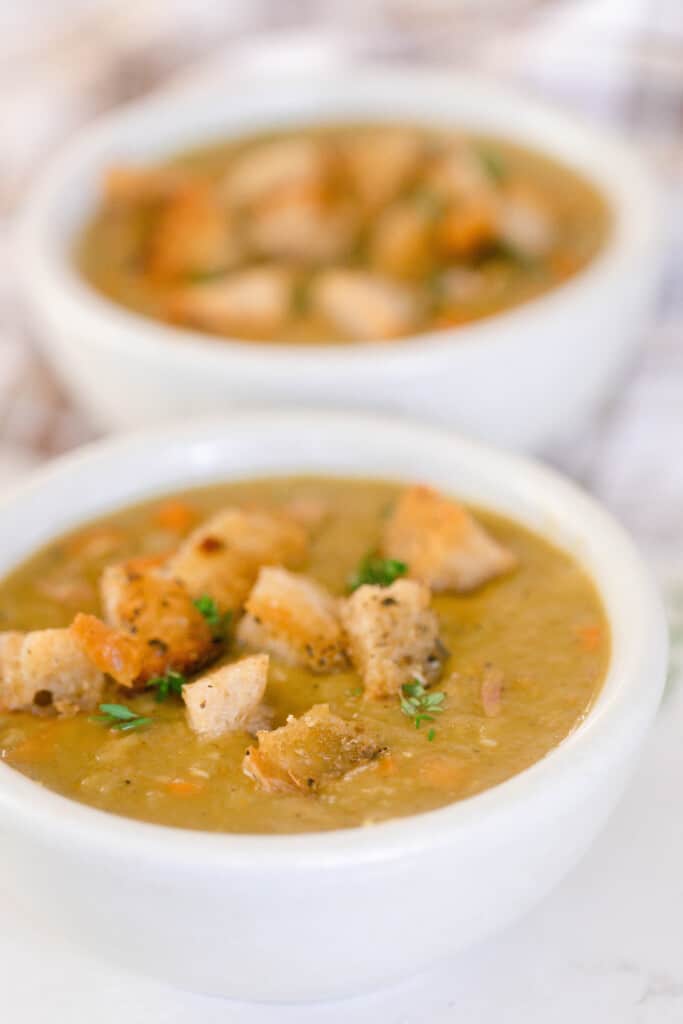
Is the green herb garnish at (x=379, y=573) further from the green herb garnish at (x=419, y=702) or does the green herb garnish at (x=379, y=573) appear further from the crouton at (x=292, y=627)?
the green herb garnish at (x=419, y=702)

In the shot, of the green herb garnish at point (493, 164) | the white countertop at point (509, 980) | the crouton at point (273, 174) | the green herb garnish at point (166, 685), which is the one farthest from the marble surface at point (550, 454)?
the crouton at point (273, 174)

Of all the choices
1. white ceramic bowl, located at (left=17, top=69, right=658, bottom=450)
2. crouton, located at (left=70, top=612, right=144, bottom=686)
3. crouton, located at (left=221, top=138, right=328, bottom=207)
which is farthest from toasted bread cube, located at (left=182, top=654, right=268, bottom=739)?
crouton, located at (left=221, top=138, right=328, bottom=207)

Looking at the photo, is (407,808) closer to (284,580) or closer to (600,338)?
(284,580)

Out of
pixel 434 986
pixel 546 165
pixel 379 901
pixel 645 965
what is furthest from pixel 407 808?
pixel 546 165

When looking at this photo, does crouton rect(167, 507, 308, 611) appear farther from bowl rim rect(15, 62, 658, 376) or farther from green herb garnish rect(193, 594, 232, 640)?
bowl rim rect(15, 62, 658, 376)

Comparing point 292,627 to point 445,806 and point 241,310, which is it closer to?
point 445,806

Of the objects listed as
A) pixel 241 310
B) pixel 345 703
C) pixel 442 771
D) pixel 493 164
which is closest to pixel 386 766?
pixel 442 771
